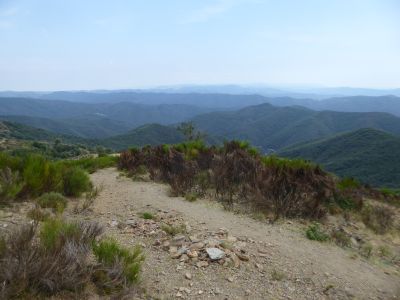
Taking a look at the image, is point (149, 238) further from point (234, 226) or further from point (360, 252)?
point (360, 252)

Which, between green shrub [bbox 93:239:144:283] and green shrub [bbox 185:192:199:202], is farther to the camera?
green shrub [bbox 185:192:199:202]

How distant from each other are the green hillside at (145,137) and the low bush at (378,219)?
11241cm

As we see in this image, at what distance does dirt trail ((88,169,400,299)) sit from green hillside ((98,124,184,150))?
113 metres

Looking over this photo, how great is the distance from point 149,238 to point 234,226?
1690 mm

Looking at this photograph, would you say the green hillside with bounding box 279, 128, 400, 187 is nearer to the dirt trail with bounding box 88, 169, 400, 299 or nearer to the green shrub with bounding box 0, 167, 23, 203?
the dirt trail with bounding box 88, 169, 400, 299

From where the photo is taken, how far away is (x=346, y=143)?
110062 mm

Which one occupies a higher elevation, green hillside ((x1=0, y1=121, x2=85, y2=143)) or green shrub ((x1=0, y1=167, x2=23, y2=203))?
green shrub ((x1=0, y1=167, x2=23, y2=203))

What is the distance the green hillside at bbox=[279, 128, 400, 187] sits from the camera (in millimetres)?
76250

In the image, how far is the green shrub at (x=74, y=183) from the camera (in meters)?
7.14

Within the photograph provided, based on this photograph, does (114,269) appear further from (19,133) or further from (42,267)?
(19,133)

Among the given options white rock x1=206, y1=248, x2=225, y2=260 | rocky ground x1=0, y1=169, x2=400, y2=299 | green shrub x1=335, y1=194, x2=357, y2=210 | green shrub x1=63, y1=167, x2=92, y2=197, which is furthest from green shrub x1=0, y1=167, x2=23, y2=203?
green shrub x1=335, y1=194, x2=357, y2=210

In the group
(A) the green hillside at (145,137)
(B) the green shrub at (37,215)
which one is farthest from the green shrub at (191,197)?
(A) the green hillside at (145,137)

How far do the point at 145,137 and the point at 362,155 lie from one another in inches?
3410

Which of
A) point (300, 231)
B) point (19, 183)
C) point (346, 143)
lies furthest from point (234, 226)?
point (346, 143)
